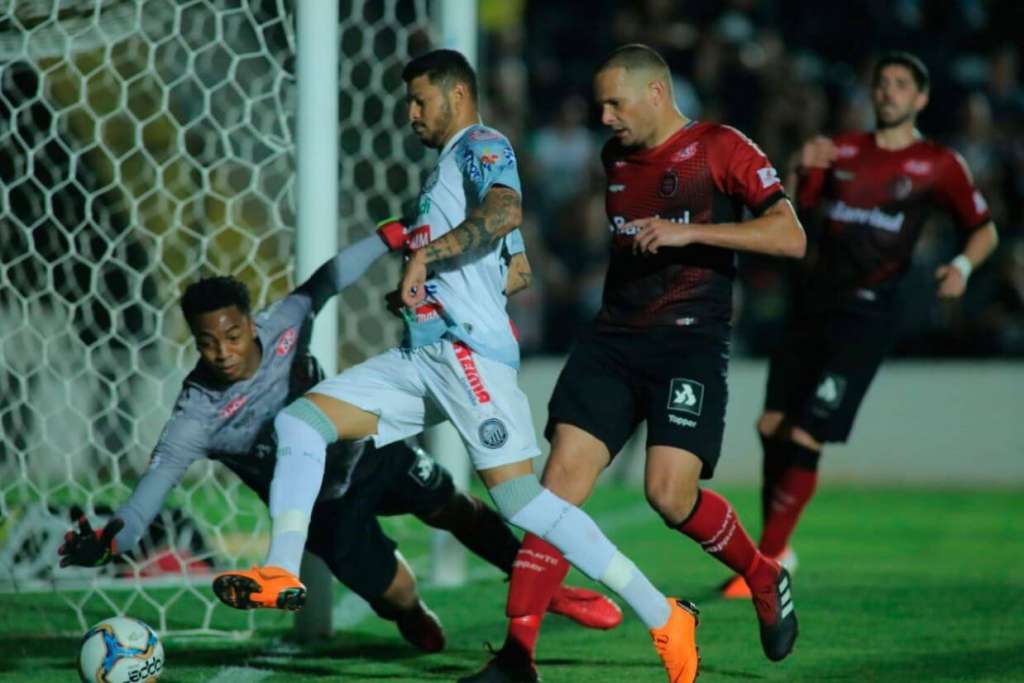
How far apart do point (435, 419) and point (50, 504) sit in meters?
2.48

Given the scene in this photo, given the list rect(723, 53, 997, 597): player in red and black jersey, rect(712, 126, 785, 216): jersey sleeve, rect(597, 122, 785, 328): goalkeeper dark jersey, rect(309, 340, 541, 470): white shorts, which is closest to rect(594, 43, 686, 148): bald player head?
rect(597, 122, 785, 328): goalkeeper dark jersey

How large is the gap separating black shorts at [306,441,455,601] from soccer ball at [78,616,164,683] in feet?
2.99

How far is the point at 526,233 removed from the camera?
1280 centimetres

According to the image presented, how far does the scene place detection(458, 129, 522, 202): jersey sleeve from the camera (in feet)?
15.8

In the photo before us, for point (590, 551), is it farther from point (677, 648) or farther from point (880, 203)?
point (880, 203)

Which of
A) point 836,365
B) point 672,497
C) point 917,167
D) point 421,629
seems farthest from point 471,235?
point 917,167

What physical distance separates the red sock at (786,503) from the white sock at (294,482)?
281 cm

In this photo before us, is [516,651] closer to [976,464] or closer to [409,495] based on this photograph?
[409,495]

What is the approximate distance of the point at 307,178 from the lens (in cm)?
586

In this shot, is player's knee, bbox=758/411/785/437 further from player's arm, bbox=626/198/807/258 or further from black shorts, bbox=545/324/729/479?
player's arm, bbox=626/198/807/258

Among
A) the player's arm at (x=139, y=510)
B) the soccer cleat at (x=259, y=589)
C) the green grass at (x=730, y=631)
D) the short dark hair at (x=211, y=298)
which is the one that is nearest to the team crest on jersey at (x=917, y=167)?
the green grass at (x=730, y=631)

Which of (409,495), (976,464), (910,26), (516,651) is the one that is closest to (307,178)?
(409,495)

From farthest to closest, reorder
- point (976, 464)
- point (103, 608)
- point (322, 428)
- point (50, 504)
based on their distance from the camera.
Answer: point (976, 464), point (50, 504), point (103, 608), point (322, 428)

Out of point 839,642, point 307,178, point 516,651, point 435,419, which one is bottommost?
point 839,642
